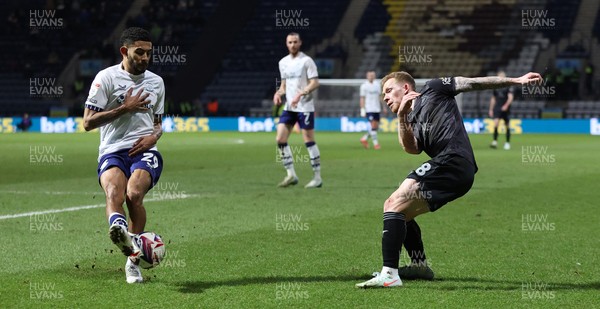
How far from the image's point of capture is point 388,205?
6938mm

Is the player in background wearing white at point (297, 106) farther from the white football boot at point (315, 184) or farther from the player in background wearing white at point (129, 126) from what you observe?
the player in background wearing white at point (129, 126)

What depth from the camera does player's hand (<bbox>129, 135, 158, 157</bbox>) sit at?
7480 mm

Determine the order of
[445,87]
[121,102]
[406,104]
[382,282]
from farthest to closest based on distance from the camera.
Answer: [121,102] < [445,87] < [382,282] < [406,104]

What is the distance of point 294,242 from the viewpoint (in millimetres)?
9281

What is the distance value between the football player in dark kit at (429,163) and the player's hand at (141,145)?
1.99m

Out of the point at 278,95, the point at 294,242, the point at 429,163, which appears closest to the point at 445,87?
the point at 429,163

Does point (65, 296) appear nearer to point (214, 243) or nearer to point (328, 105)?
point (214, 243)

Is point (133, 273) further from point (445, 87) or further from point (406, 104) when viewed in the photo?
point (445, 87)

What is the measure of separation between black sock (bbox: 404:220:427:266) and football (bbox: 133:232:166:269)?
1.93 m

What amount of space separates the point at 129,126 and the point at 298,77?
8.48 meters

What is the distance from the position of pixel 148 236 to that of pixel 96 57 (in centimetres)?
4317

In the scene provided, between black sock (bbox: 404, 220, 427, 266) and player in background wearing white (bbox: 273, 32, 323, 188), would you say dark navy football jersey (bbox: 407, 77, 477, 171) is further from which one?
player in background wearing white (bbox: 273, 32, 323, 188)

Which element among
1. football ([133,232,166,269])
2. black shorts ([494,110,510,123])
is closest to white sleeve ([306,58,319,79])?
football ([133,232,166,269])

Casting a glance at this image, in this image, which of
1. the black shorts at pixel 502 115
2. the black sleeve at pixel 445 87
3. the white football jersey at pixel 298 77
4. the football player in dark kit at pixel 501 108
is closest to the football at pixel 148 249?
the black sleeve at pixel 445 87
